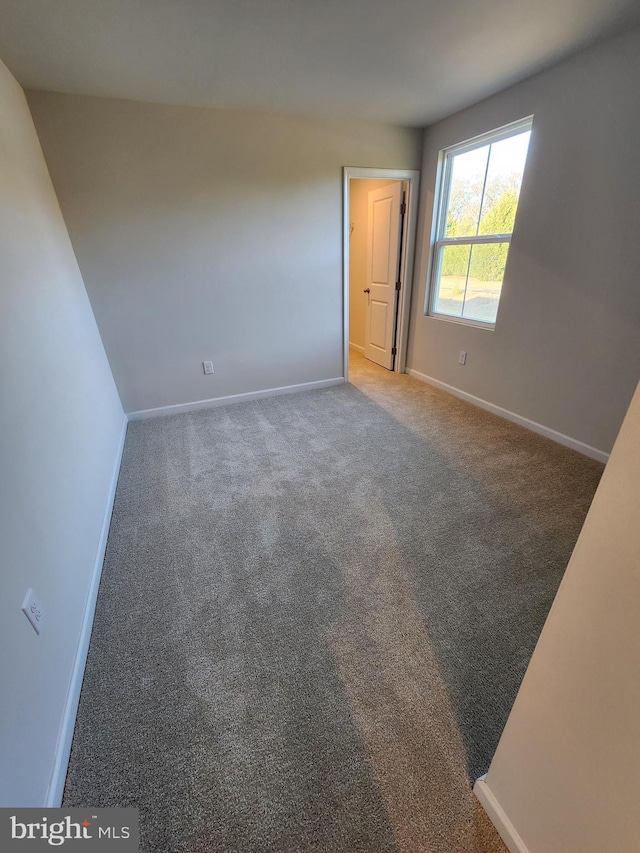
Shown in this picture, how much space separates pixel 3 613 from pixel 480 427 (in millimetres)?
3068

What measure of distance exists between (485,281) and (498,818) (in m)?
3.30

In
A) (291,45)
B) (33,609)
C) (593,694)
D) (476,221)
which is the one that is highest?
(291,45)

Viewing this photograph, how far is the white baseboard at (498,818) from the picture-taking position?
87 centimetres

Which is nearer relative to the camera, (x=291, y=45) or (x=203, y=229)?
(x=291, y=45)

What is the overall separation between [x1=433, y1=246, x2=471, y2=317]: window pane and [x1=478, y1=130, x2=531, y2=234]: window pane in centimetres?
32

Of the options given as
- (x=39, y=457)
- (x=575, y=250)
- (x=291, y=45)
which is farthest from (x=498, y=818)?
(x=291, y=45)

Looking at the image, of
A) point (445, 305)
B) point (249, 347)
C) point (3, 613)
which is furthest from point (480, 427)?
point (3, 613)

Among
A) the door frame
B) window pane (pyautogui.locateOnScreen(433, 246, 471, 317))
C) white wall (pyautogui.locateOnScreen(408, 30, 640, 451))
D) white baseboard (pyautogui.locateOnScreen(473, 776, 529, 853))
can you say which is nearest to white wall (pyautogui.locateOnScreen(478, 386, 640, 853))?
white baseboard (pyautogui.locateOnScreen(473, 776, 529, 853))

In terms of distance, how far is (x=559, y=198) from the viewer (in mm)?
2385

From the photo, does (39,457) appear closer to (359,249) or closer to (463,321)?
(463,321)

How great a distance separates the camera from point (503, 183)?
2771mm

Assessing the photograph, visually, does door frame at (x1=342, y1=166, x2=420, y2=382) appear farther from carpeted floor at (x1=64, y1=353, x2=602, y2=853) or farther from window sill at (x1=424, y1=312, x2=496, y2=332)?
carpeted floor at (x1=64, y1=353, x2=602, y2=853)

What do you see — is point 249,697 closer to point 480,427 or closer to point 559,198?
point 480,427

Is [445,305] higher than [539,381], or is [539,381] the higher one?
[445,305]
